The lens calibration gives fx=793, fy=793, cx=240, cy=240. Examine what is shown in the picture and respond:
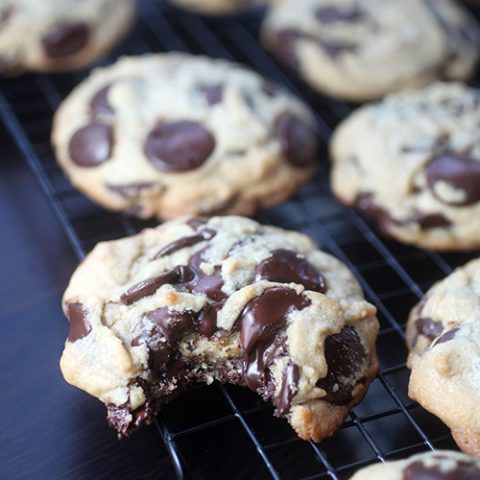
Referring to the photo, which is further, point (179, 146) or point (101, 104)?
point (101, 104)

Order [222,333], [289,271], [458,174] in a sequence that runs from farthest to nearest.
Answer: [458,174] → [289,271] → [222,333]

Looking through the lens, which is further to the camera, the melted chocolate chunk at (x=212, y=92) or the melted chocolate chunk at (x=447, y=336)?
the melted chocolate chunk at (x=212, y=92)

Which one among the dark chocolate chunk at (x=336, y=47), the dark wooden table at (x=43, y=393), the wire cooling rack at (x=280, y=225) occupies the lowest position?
the dark wooden table at (x=43, y=393)

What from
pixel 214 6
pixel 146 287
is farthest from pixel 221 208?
pixel 214 6

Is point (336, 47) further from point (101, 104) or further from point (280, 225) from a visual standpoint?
point (101, 104)

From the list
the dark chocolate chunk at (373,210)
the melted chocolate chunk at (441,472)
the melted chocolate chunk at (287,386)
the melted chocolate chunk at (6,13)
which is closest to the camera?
the melted chocolate chunk at (441,472)

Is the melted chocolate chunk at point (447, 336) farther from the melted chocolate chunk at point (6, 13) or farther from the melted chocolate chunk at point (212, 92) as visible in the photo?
the melted chocolate chunk at point (6, 13)

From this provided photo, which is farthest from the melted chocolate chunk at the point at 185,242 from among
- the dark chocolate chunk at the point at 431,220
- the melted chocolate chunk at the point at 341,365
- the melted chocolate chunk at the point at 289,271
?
the dark chocolate chunk at the point at 431,220

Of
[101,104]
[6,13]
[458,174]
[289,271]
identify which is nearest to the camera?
[289,271]

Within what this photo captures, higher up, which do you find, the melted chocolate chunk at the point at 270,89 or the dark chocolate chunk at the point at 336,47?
the dark chocolate chunk at the point at 336,47
